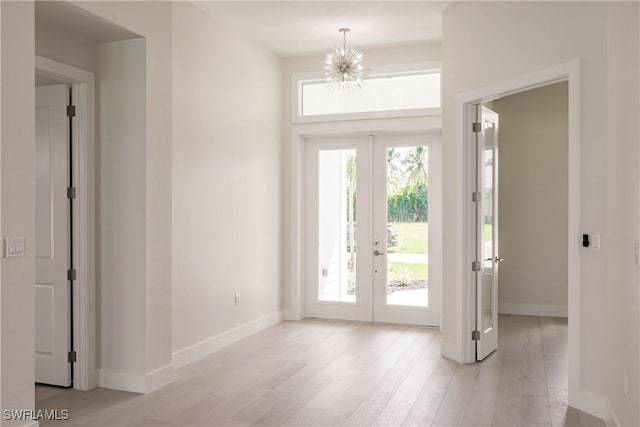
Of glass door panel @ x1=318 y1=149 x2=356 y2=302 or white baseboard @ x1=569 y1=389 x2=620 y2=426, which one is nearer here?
white baseboard @ x1=569 y1=389 x2=620 y2=426

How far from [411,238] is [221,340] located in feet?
8.07

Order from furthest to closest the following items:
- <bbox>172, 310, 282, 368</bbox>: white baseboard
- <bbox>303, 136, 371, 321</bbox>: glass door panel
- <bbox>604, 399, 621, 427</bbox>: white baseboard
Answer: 1. <bbox>303, 136, 371, 321</bbox>: glass door panel
2. <bbox>172, 310, 282, 368</bbox>: white baseboard
3. <bbox>604, 399, 621, 427</bbox>: white baseboard

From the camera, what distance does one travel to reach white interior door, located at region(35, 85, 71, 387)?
4273 millimetres

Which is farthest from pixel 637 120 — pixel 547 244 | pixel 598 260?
pixel 547 244

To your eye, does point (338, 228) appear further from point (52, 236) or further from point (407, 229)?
point (52, 236)

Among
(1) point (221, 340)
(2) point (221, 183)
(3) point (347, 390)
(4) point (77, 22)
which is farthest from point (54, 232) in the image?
(3) point (347, 390)

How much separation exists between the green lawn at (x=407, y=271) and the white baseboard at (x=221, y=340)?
1455mm

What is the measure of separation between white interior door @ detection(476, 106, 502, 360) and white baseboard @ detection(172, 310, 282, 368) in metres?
2.40

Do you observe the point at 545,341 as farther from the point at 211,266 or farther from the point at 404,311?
the point at 211,266

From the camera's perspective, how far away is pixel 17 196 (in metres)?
3.22

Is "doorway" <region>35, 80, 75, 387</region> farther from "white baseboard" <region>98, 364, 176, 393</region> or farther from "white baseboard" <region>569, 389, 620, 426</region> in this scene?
"white baseboard" <region>569, 389, 620, 426</region>


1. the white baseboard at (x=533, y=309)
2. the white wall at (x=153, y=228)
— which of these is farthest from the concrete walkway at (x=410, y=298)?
the white wall at (x=153, y=228)

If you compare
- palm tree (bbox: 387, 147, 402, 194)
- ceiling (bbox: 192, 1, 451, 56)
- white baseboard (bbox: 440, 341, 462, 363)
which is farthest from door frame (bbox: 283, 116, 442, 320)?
white baseboard (bbox: 440, 341, 462, 363)

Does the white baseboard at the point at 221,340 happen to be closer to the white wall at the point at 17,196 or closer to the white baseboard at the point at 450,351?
the white wall at the point at 17,196
